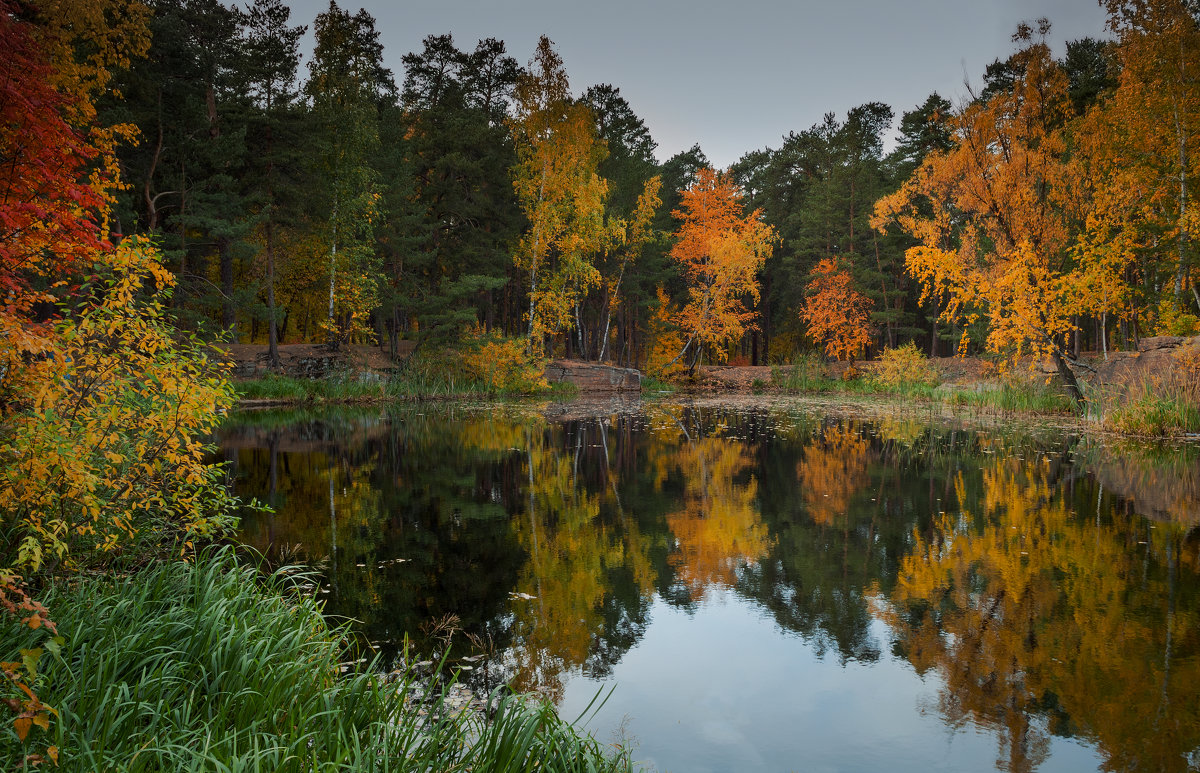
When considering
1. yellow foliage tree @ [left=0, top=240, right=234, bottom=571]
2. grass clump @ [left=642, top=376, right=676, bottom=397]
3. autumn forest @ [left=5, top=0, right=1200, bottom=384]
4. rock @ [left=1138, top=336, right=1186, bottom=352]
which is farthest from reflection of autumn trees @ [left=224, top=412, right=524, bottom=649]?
grass clump @ [left=642, top=376, right=676, bottom=397]

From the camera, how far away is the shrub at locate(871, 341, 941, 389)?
29.9 m

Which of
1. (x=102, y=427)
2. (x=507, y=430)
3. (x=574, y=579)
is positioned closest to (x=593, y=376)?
(x=507, y=430)

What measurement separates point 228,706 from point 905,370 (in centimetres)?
3133

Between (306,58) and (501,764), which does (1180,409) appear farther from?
(306,58)

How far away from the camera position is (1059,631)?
5.20 meters

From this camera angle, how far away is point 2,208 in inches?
171

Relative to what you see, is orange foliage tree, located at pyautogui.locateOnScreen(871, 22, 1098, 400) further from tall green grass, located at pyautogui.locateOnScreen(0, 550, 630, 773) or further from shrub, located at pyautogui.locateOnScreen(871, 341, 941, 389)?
tall green grass, located at pyautogui.locateOnScreen(0, 550, 630, 773)

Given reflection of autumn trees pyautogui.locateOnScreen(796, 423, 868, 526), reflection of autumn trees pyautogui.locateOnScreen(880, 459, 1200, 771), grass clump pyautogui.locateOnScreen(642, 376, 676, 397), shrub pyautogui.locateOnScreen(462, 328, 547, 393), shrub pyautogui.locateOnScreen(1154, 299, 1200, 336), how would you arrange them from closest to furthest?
reflection of autumn trees pyautogui.locateOnScreen(880, 459, 1200, 771), reflection of autumn trees pyautogui.locateOnScreen(796, 423, 868, 526), shrub pyautogui.locateOnScreen(1154, 299, 1200, 336), shrub pyautogui.locateOnScreen(462, 328, 547, 393), grass clump pyautogui.locateOnScreen(642, 376, 676, 397)

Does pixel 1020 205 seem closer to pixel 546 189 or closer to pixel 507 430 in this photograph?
pixel 507 430

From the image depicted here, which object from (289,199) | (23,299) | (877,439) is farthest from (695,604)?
(289,199)

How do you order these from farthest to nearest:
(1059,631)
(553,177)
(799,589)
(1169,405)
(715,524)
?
1. (553,177)
2. (1169,405)
3. (715,524)
4. (799,589)
5. (1059,631)

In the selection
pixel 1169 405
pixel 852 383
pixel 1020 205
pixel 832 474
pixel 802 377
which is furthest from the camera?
pixel 802 377

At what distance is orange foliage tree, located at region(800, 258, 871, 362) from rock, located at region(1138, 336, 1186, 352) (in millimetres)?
18550

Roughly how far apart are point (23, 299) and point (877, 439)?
625 inches
